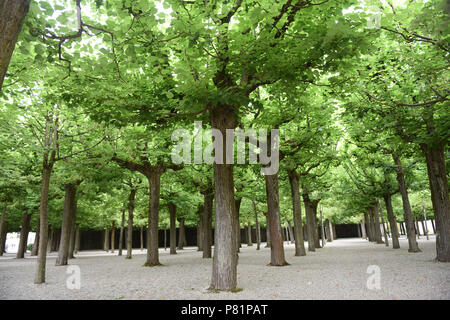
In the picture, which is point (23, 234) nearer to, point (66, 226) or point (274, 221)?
point (66, 226)

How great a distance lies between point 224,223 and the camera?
7863 mm

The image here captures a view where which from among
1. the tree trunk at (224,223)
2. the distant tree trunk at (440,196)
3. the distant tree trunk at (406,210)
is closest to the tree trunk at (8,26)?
the tree trunk at (224,223)

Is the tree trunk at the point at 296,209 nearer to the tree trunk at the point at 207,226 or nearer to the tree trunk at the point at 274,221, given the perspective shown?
the tree trunk at the point at 274,221

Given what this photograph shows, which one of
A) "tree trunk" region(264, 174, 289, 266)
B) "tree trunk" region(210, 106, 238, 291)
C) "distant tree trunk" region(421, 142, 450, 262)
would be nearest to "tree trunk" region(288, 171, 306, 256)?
"tree trunk" region(264, 174, 289, 266)

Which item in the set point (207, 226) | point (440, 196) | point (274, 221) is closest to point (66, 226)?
point (207, 226)

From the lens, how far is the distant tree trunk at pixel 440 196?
11.6 m

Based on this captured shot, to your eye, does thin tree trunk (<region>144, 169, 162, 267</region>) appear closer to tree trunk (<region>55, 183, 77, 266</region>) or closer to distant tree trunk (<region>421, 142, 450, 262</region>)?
tree trunk (<region>55, 183, 77, 266</region>)

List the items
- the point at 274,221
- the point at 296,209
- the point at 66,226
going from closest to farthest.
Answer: the point at 274,221 → the point at 66,226 → the point at 296,209

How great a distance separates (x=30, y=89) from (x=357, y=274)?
1261 centimetres

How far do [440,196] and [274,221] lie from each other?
6540 millimetres

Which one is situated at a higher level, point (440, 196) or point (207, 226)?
point (440, 196)

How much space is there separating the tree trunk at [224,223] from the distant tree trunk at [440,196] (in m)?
8.27
